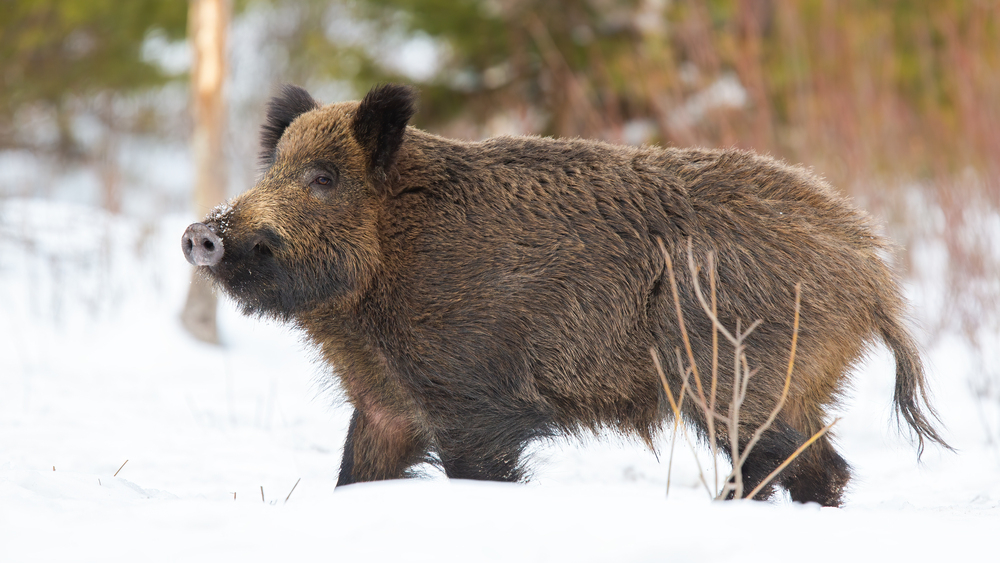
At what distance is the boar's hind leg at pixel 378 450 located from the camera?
3.07 m

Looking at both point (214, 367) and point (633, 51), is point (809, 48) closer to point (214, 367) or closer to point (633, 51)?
point (633, 51)

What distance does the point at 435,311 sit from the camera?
2.83 metres

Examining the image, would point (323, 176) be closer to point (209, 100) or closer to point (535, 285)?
point (535, 285)

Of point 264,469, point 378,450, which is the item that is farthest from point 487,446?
point 264,469

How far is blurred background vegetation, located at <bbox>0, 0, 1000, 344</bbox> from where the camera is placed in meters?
6.70

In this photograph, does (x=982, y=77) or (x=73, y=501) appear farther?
(x=982, y=77)

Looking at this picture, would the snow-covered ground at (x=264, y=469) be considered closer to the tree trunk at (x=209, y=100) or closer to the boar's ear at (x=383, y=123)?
the boar's ear at (x=383, y=123)

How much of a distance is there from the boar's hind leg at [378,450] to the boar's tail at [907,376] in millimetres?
1720

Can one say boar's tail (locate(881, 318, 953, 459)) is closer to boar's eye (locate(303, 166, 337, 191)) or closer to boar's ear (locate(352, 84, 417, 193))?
boar's ear (locate(352, 84, 417, 193))

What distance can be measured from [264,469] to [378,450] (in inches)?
35.9

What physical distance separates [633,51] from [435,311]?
7.68 metres

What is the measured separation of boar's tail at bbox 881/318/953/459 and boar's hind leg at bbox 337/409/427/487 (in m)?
1.72

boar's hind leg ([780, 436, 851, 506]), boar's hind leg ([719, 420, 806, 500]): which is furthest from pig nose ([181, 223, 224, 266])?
boar's hind leg ([780, 436, 851, 506])

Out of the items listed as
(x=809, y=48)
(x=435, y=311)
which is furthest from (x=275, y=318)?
(x=809, y=48)
